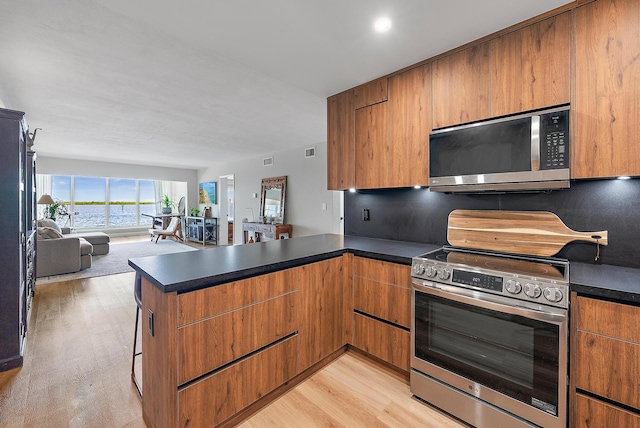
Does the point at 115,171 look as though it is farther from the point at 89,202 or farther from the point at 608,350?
the point at 608,350

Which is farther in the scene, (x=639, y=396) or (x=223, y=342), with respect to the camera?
(x=223, y=342)

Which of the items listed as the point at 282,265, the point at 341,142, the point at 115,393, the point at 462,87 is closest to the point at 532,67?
the point at 462,87

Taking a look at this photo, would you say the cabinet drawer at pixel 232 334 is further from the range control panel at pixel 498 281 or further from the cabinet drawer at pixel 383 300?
the range control panel at pixel 498 281

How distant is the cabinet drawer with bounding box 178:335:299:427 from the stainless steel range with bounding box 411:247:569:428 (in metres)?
0.88

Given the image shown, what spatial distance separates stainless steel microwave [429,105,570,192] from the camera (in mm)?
1646

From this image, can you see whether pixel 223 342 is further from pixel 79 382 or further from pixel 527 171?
pixel 527 171

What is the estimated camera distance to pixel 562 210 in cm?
187

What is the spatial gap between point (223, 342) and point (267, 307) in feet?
1.05

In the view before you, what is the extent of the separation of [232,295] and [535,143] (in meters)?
2.02

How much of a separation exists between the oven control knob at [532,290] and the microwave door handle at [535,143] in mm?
734

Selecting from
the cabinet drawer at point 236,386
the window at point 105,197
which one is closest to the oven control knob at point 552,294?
the cabinet drawer at point 236,386

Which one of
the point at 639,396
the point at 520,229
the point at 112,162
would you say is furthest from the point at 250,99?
the point at 112,162

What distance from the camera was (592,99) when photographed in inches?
62.0

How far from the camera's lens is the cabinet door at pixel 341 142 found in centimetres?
276
